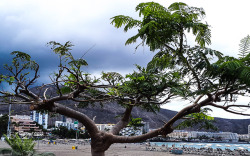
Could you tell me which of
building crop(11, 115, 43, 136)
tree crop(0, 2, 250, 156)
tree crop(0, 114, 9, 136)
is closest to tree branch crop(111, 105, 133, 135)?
tree crop(0, 2, 250, 156)

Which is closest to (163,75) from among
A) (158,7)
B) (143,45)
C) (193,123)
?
(143,45)

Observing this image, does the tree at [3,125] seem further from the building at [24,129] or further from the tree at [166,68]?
the tree at [166,68]

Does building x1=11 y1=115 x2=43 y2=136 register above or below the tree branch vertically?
below

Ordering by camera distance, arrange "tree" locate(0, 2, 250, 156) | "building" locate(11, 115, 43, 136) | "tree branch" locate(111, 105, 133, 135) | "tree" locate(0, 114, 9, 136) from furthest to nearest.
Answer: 1. "tree" locate(0, 114, 9, 136)
2. "building" locate(11, 115, 43, 136)
3. "tree branch" locate(111, 105, 133, 135)
4. "tree" locate(0, 2, 250, 156)

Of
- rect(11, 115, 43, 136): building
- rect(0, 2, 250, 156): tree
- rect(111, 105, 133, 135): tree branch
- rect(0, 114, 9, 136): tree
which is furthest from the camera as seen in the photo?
rect(0, 114, 9, 136): tree

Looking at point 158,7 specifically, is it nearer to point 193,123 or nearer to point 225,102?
point 225,102

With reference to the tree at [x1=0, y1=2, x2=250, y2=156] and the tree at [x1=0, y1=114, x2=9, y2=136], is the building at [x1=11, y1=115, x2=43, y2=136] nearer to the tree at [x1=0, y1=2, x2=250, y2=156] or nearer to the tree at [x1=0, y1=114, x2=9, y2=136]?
the tree at [x1=0, y1=114, x2=9, y2=136]

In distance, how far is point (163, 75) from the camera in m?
3.62

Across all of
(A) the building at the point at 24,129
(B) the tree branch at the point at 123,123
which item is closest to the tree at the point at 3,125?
(A) the building at the point at 24,129

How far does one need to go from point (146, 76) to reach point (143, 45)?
839 millimetres

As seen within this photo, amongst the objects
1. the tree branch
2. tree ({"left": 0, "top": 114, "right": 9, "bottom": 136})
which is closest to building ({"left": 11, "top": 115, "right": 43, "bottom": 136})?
tree ({"left": 0, "top": 114, "right": 9, "bottom": 136})

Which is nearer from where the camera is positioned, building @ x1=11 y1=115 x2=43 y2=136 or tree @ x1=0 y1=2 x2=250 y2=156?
tree @ x1=0 y1=2 x2=250 y2=156

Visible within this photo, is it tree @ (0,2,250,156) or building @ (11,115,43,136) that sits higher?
tree @ (0,2,250,156)

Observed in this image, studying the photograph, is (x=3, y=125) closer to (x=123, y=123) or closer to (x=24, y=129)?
A: (x=24, y=129)
